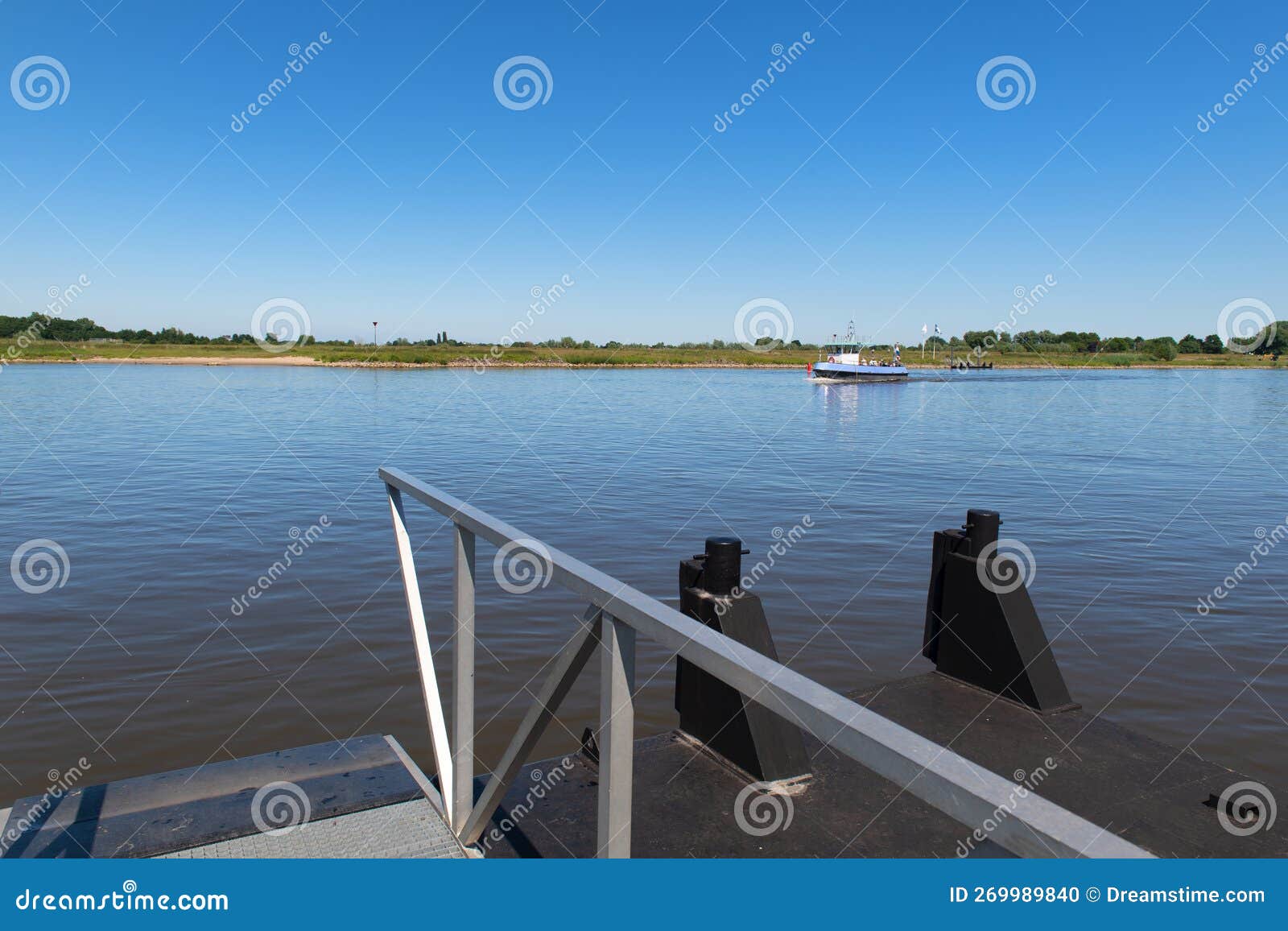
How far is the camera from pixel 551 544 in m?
9.92

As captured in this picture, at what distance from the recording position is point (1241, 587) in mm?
8234

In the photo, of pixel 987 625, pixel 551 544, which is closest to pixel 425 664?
pixel 987 625

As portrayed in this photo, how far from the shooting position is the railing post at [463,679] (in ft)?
8.75

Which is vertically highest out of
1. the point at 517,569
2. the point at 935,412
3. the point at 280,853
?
the point at 935,412

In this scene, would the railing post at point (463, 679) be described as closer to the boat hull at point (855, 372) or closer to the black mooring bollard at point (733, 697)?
the black mooring bollard at point (733, 697)

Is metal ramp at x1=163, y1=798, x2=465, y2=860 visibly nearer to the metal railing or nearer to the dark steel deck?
the metal railing

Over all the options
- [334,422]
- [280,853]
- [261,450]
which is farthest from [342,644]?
[334,422]

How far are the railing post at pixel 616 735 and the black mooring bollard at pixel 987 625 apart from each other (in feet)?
9.36

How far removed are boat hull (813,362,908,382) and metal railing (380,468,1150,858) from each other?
62.8 meters

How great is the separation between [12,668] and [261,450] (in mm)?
12226

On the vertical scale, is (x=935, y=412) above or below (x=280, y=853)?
above

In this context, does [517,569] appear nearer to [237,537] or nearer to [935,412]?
[237,537]

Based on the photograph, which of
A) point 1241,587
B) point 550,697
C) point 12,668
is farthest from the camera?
point 1241,587

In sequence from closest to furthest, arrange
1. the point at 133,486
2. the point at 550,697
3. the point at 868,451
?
1. the point at 550,697
2. the point at 133,486
3. the point at 868,451
